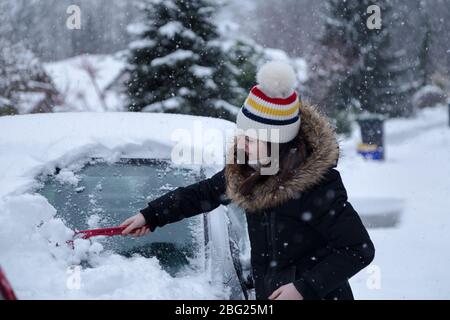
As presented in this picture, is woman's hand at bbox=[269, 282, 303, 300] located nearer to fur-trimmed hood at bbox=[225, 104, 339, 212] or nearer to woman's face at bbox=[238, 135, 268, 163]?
fur-trimmed hood at bbox=[225, 104, 339, 212]

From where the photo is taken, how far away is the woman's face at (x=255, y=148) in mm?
1819

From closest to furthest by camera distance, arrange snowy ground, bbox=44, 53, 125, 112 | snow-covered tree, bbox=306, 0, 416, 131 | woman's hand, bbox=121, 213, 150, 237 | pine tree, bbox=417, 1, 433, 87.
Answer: woman's hand, bbox=121, 213, 150, 237 < snowy ground, bbox=44, 53, 125, 112 < snow-covered tree, bbox=306, 0, 416, 131 < pine tree, bbox=417, 1, 433, 87

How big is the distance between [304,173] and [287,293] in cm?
43

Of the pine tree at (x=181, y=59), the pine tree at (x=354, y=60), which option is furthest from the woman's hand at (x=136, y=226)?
the pine tree at (x=354, y=60)

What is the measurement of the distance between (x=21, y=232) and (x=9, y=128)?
1.08m

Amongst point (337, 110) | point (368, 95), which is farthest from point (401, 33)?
point (337, 110)

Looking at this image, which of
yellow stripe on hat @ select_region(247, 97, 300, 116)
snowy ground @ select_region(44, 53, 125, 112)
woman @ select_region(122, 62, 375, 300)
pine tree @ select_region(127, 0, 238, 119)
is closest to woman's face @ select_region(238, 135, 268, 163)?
woman @ select_region(122, 62, 375, 300)

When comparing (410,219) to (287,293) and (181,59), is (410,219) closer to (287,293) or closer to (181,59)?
Answer: (181,59)

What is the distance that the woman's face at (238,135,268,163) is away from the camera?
5.97 feet

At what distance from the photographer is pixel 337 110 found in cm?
1559

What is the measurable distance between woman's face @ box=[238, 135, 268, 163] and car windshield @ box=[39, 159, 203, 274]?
19.3 inches

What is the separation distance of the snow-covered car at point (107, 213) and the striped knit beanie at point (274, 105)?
559 millimetres

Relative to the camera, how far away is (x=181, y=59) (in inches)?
340
